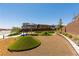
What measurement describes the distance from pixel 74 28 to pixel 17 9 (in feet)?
5.35

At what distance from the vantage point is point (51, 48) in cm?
554

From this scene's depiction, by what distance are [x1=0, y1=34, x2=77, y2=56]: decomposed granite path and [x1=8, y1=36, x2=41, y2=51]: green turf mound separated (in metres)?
0.11

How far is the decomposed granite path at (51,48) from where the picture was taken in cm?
541

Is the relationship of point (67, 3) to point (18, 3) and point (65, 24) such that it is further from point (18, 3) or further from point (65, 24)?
point (18, 3)

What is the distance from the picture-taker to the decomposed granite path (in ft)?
17.8

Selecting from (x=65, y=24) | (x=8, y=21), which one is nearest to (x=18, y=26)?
(x=8, y=21)

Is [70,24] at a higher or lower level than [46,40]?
higher

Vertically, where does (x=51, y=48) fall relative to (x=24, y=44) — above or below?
below

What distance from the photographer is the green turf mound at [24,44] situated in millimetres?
5496

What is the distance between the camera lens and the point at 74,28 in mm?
5664

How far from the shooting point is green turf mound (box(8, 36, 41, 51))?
18.0 ft

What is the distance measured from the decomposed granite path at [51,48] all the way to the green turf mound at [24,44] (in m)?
0.11

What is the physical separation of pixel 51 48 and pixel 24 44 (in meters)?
0.73

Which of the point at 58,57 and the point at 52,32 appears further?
the point at 52,32
